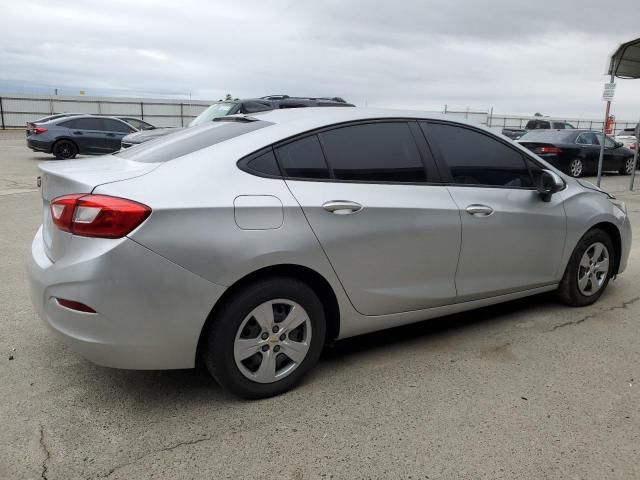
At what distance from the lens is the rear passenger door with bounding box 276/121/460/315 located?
9.79 ft

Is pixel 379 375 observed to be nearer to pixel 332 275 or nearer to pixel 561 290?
pixel 332 275

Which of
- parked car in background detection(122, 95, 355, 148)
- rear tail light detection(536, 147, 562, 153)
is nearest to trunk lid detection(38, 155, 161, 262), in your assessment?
parked car in background detection(122, 95, 355, 148)

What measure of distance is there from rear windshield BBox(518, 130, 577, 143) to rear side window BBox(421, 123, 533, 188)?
41.2ft

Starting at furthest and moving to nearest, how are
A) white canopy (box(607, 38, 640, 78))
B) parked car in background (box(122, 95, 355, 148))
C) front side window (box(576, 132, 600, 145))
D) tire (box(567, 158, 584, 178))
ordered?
1. front side window (box(576, 132, 600, 145))
2. tire (box(567, 158, 584, 178))
3. white canopy (box(607, 38, 640, 78))
4. parked car in background (box(122, 95, 355, 148))

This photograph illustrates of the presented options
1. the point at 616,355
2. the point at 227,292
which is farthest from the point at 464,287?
the point at 227,292

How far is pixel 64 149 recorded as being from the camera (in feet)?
54.6

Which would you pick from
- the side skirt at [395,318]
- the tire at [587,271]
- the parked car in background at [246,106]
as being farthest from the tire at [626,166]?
the side skirt at [395,318]

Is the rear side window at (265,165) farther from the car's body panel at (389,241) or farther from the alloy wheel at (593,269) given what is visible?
the alloy wheel at (593,269)

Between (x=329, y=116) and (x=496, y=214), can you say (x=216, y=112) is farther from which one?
(x=496, y=214)

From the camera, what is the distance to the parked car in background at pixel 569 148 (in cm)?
1534

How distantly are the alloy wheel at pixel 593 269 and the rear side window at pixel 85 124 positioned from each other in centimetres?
1603

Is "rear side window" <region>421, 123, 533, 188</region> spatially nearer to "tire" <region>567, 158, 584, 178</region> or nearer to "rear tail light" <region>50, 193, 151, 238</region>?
"rear tail light" <region>50, 193, 151, 238</region>

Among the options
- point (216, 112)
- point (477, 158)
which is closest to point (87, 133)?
point (216, 112)

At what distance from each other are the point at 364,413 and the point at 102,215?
1.62 meters
